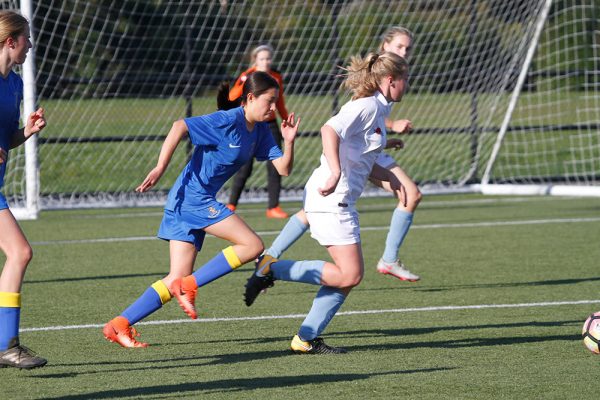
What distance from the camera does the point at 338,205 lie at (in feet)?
17.0

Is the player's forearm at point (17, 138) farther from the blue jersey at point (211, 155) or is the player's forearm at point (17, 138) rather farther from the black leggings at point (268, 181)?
the black leggings at point (268, 181)

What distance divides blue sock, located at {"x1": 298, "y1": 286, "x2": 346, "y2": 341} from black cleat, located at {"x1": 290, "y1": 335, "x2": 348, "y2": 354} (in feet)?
0.09

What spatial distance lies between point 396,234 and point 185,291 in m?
2.50

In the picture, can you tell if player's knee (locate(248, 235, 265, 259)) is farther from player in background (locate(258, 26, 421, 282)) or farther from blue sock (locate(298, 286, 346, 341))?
player in background (locate(258, 26, 421, 282))

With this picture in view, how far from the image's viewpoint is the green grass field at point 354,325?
450 cm

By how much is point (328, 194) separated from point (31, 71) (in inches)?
265

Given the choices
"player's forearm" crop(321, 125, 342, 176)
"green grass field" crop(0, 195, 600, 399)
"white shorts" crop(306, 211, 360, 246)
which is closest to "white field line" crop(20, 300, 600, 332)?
"green grass field" crop(0, 195, 600, 399)

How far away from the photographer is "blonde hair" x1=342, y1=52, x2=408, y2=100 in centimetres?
545

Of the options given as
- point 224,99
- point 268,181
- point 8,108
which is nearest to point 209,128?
point 224,99

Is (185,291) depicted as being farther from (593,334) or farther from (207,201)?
(593,334)

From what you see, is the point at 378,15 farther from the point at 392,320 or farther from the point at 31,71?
the point at 392,320

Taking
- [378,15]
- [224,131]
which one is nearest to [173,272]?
[224,131]

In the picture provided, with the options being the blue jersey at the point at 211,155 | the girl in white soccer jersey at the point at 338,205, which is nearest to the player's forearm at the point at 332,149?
the girl in white soccer jersey at the point at 338,205

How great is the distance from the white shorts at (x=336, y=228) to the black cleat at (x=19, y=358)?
137 centimetres
